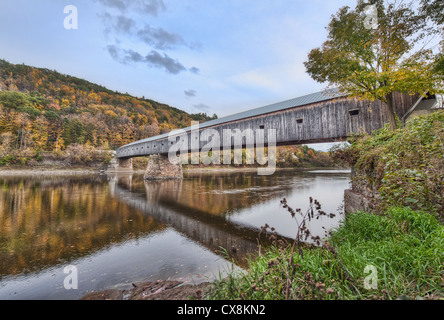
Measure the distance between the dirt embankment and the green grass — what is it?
72cm

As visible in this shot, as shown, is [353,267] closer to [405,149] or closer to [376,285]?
[376,285]

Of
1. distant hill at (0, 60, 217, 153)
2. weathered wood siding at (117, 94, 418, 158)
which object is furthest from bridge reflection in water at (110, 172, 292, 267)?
distant hill at (0, 60, 217, 153)

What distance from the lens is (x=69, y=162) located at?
38812 mm

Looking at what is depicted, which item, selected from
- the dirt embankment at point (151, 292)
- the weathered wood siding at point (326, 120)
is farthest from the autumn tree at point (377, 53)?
the dirt embankment at point (151, 292)

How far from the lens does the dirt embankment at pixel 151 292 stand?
2653 millimetres

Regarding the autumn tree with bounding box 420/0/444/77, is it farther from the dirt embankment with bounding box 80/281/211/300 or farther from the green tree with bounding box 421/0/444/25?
the dirt embankment with bounding box 80/281/211/300

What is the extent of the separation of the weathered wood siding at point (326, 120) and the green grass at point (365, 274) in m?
7.33

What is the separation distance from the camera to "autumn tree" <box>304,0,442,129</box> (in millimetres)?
6223

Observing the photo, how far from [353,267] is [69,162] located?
49.4 meters

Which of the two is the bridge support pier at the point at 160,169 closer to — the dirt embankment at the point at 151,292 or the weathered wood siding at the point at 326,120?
the weathered wood siding at the point at 326,120

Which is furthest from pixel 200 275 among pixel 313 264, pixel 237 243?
pixel 313 264

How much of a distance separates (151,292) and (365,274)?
9.24 feet

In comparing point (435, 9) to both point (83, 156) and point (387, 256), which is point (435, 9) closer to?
point (387, 256)

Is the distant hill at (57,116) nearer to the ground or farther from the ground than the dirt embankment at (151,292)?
farther from the ground
